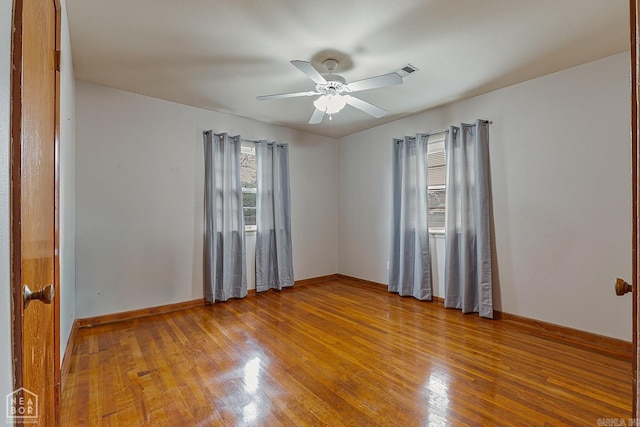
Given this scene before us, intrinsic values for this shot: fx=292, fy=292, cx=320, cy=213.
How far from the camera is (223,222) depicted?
12.8ft

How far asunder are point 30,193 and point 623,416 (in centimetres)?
299

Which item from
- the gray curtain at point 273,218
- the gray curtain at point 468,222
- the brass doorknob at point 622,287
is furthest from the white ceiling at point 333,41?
the brass doorknob at point 622,287

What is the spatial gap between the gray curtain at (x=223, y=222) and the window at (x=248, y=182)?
0.28 metres

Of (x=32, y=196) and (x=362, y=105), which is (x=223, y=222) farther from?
(x=32, y=196)

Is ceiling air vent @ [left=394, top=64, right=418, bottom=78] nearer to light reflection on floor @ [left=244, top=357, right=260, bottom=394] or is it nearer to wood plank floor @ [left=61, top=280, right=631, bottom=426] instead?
wood plank floor @ [left=61, top=280, right=631, bottom=426]

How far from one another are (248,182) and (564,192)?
3.80 meters

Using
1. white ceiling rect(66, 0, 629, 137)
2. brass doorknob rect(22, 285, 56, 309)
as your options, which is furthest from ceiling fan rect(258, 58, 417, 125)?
brass doorknob rect(22, 285, 56, 309)

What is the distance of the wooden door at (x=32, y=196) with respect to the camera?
2.26 feet

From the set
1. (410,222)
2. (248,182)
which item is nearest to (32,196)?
(248,182)

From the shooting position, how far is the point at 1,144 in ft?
2.01

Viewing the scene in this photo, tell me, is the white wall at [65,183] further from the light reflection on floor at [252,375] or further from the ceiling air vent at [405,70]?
the ceiling air vent at [405,70]

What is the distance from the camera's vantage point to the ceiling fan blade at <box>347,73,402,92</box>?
89.0 inches

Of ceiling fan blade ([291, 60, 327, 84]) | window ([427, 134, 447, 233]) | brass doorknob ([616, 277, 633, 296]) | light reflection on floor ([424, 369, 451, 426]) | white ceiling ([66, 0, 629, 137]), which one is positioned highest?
white ceiling ([66, 0, 629, 137])

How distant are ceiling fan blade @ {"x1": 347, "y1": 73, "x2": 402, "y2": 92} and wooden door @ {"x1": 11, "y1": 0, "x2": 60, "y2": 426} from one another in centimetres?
191
